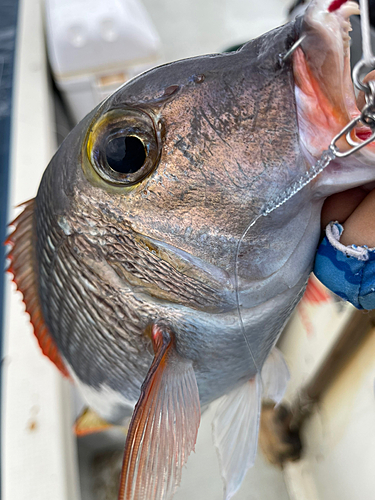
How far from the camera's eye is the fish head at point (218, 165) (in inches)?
12.9

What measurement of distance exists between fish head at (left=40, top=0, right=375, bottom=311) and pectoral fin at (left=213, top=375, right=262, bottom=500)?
26 centimetres

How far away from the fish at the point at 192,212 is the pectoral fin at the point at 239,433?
0.09 metres

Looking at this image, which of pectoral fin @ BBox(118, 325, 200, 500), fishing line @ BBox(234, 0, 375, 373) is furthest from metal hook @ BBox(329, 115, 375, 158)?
pectoral fin @ BBox(118, 325, 200, 500)

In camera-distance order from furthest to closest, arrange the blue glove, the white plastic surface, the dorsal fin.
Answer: the white plastic surface < the dorsal fin < the blue glove

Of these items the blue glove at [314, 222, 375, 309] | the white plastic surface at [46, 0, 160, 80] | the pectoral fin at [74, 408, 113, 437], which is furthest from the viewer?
the white plastic surface at [46, 0, 160, 80]

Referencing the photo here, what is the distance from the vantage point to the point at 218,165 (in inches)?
14.3

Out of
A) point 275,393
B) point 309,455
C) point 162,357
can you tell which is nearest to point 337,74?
point 162,357

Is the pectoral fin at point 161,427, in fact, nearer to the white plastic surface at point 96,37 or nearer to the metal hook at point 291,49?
the metal hook at point 291,49

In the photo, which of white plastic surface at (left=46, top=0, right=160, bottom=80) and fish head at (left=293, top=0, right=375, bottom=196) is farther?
white plastic surface at (left=46, top=0, right=160, bottom=80)

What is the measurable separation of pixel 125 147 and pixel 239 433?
50cm

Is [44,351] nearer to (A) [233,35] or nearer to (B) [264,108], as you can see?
(B) [264,108]

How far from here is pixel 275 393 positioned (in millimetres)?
712

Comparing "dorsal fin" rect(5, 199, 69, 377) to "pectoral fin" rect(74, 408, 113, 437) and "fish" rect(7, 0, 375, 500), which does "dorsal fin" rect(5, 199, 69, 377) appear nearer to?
"fish" rect(7, 0, 375, 500)

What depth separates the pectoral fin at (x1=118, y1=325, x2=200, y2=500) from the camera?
0.42m
